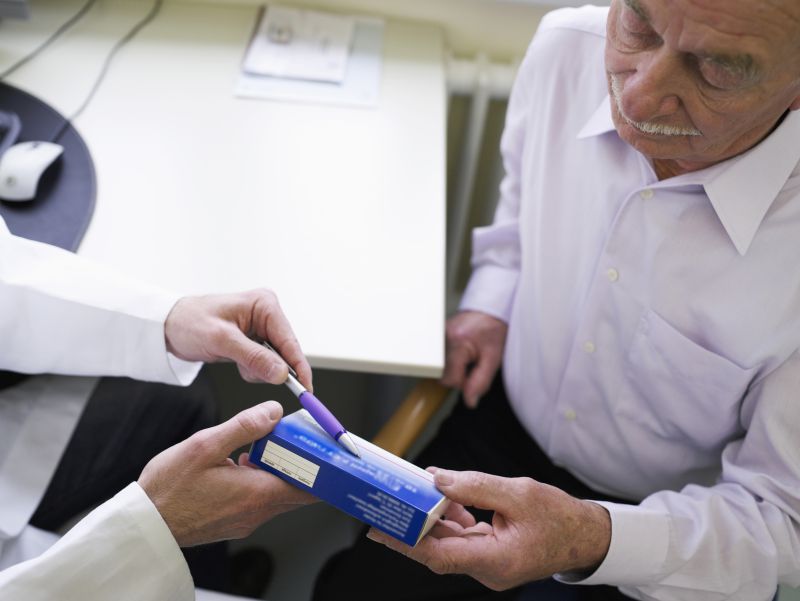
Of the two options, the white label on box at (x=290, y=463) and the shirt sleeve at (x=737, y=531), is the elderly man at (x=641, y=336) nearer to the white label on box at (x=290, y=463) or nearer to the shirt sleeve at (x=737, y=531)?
the shirt sleeve at (x=737, y=531)

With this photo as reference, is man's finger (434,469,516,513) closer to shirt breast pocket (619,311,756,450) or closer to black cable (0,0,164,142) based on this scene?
shirt breast pocket (619,311,756,450)

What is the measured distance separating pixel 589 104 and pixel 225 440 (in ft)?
2.20

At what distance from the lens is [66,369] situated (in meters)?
0.96

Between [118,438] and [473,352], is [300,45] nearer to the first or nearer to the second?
[473,352]

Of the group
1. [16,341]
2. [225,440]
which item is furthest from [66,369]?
[225,440]

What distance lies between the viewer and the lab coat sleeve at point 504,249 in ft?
4.07

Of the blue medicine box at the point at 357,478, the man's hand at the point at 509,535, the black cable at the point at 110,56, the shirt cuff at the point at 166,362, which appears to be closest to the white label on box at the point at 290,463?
the blue medicine box at the point at 357,478

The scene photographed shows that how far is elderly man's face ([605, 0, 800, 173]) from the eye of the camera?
688 millimetres

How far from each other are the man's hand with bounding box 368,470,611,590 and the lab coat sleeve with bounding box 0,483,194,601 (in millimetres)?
222

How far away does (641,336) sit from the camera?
1.00m

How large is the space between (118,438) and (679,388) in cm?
75

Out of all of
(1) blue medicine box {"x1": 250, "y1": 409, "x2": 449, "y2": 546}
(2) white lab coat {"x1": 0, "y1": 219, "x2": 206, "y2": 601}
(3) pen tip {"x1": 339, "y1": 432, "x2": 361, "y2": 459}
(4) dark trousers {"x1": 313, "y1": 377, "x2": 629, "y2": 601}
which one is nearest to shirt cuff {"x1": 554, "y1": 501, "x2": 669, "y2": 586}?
(4) dark trousers {"x1": 313, "y1": 377, "x2": 629, "y2": 601}

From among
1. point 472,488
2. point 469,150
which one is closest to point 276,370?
point 472,488

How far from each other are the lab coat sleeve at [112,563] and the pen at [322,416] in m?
0.19
